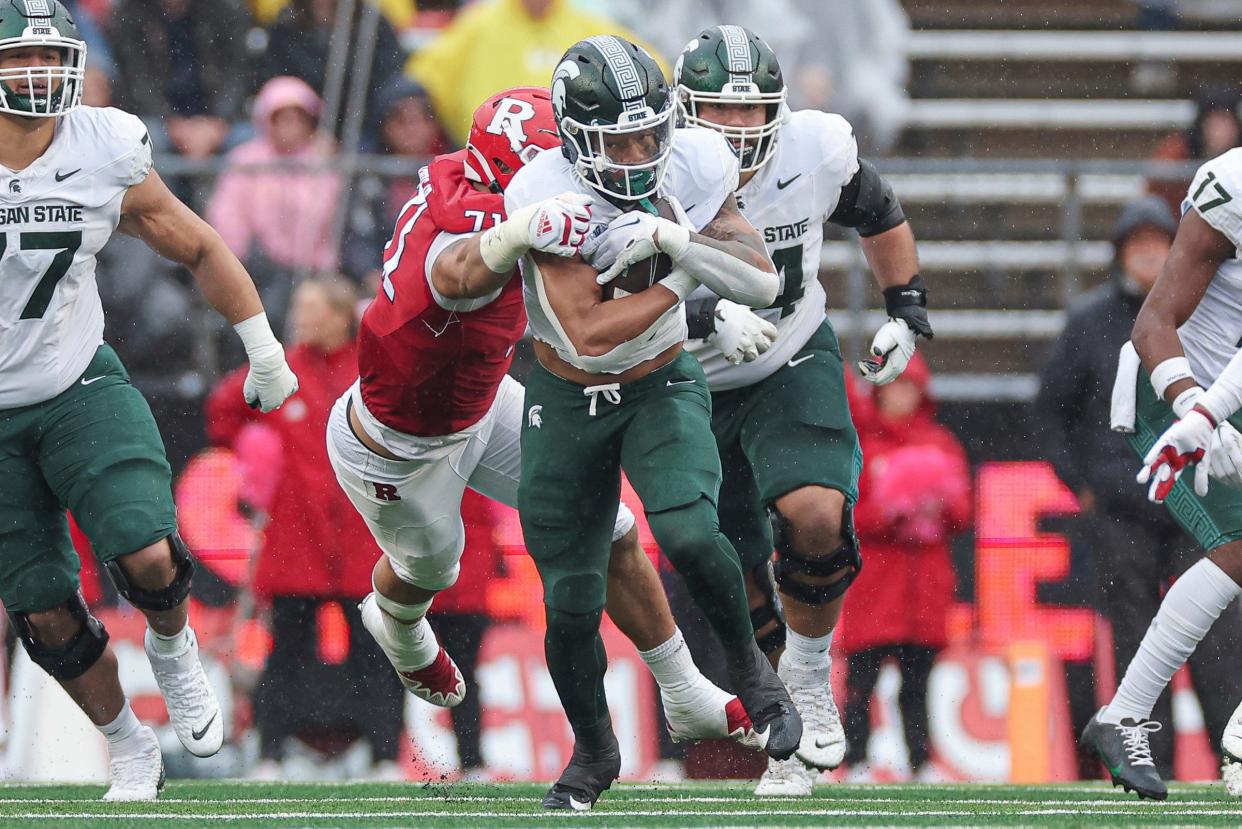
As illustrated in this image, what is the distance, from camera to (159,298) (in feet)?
30.2

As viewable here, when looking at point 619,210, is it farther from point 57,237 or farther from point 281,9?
point 281,9

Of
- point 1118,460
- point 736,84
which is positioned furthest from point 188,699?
point 1118,460

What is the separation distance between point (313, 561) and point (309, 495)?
27 centimetres

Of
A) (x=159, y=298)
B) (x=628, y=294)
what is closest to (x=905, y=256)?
(x=628, y=294)

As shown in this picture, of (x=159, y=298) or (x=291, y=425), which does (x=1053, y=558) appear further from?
(x=159, y=298)

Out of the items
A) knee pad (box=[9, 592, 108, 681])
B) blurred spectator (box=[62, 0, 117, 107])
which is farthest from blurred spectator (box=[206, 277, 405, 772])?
knee pad (box=[9, 592, 108, 681])

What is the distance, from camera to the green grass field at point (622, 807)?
5371 millimetres

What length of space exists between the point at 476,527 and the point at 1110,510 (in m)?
2.58

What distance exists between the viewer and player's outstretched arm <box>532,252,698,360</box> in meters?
5.50

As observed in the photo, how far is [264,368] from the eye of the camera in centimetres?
657

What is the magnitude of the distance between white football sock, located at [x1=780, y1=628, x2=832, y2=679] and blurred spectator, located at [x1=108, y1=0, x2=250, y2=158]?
187 inches

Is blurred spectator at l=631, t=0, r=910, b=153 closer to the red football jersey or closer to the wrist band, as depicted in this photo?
the red football jersey

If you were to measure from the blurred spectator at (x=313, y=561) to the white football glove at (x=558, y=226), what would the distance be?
11.3 ft

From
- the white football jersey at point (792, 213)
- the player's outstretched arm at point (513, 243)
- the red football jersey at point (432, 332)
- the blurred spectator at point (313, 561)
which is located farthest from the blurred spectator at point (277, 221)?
the player's outstretched arm at point (513, 243)
